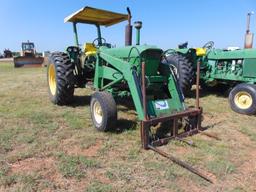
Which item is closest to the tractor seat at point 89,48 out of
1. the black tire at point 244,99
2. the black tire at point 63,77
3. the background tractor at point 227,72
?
the black tire at point 63,77

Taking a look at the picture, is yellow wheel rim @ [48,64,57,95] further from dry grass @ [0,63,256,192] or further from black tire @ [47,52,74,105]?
dry grass @ [0,63,256,192]

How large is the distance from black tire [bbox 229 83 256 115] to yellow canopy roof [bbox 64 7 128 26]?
3006mm

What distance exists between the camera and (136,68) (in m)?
4.41

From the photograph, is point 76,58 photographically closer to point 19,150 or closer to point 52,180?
point 19,150

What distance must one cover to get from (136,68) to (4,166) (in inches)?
91.0

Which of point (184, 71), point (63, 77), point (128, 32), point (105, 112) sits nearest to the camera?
point (105, 112)

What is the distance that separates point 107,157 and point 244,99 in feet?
12.0

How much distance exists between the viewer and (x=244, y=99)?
5.93m

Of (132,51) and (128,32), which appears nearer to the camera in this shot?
(132,51)

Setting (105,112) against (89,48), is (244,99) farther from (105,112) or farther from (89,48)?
(89,48)

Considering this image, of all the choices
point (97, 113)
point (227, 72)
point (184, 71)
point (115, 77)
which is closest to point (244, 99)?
point (227, 72)

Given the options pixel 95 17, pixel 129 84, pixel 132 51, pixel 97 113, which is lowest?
pixel 97 113

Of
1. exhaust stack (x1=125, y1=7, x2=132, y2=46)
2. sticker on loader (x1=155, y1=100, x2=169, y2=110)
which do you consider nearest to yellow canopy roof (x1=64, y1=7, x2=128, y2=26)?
exhaust stack (x1=125, y1=7, x2=132, y2=46)

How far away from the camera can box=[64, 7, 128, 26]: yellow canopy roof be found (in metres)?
5.92
